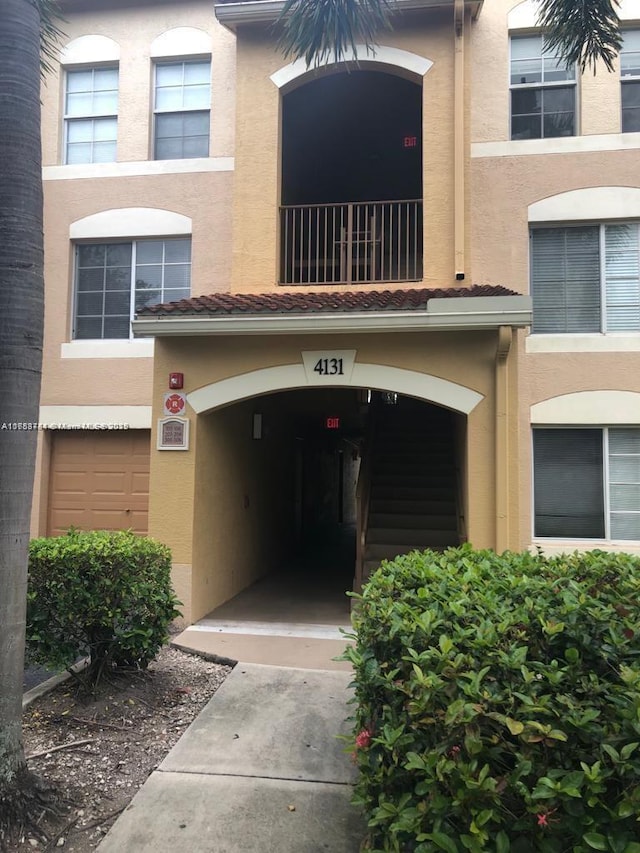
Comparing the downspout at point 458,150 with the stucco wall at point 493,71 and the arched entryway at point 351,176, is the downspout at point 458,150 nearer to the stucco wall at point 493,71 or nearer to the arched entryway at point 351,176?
the stucco wall at point 493,71

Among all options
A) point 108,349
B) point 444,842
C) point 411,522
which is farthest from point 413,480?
point 444,842

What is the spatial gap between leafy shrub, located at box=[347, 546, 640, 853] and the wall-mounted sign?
442cm

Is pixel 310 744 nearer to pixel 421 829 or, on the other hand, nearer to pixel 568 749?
pixel 421 829

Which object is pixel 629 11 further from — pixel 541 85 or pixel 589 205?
pixel 589 205

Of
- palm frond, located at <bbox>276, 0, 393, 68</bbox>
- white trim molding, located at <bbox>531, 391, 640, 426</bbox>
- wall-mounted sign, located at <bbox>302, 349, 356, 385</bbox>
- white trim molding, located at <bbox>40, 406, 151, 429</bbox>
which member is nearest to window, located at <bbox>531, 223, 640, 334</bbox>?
white trim molding, located at <bbox>531, 391, 640, 426</bbox>

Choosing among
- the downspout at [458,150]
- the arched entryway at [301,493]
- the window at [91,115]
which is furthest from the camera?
the window at [91,115]

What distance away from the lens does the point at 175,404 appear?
7.16m

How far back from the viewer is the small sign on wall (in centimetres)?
709

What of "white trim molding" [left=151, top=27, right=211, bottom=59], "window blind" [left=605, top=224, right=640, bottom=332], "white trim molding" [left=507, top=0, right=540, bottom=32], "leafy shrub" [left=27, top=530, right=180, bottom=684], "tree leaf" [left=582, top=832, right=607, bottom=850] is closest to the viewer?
"tree leaf" [left=582, top=832, right=607, bottom=850]

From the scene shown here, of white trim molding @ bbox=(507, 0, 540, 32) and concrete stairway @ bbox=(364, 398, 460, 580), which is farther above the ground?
white trim molding @ bbox=(507, 0, 540, 32)

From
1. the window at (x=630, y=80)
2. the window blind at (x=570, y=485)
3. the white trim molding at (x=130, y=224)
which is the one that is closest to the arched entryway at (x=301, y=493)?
the window blind at (x=570, y=485)

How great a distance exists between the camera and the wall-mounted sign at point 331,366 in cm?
694

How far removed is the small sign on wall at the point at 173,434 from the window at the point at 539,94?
247 inches

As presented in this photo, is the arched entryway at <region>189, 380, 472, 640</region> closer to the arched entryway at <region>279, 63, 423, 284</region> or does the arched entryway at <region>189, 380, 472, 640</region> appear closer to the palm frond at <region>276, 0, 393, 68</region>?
the arched entryway at <region>279, 63, 423, 284</region>
